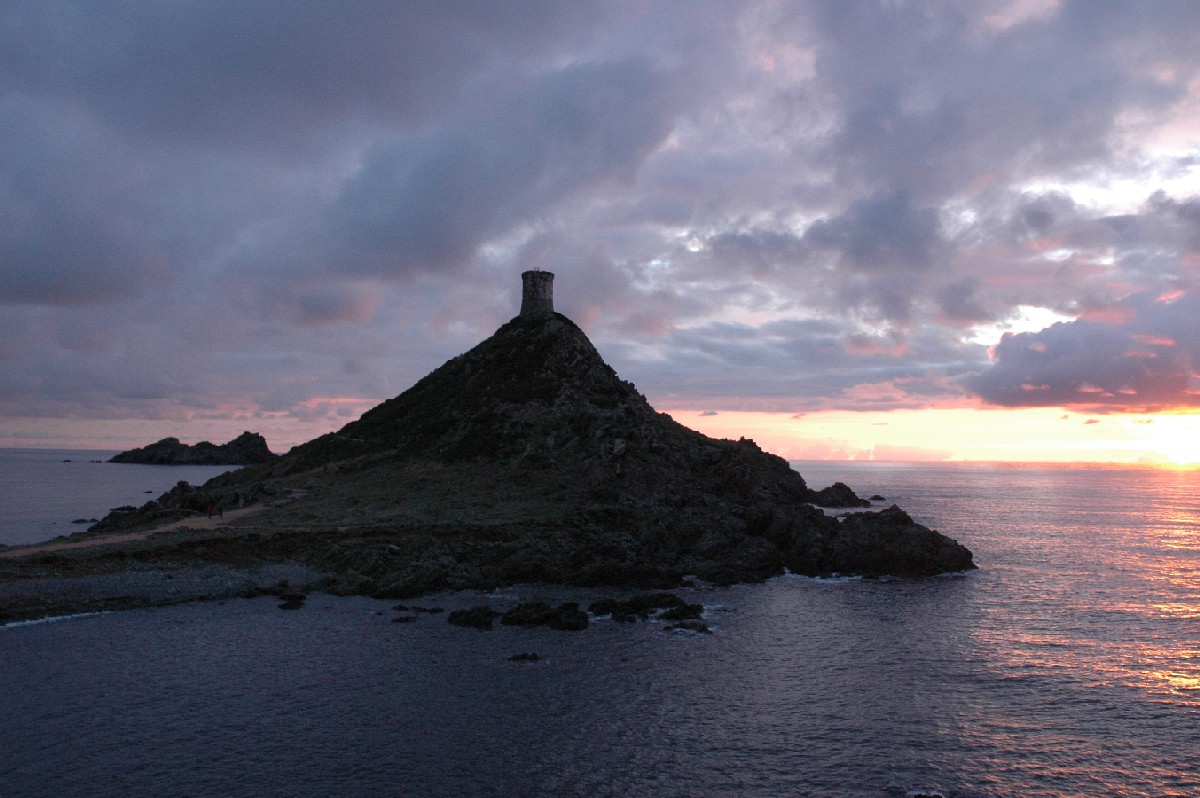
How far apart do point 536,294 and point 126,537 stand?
222 feet

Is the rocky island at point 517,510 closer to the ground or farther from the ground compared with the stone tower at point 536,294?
closer to the ground

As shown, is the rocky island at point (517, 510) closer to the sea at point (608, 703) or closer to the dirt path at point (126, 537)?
the dirt path at point (126, 537)

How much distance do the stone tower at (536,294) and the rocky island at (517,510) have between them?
347 inches

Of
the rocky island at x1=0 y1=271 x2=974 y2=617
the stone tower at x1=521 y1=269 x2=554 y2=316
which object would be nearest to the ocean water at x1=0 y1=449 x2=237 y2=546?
the rocky island at x1=0 y1=271 x2=974 y2=617

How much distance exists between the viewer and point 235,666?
31.4m

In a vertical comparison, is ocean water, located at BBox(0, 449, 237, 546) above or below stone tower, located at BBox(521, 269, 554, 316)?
below

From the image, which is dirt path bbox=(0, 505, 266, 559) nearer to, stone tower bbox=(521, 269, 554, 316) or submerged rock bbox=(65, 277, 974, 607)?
submerged rock bbox=(65, 277, 974, 607)

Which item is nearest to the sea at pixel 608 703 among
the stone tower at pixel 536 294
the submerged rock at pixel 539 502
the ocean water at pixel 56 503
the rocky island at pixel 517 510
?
the submerged rock at pixel 539 502

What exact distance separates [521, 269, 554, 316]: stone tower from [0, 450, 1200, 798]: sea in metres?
69.5

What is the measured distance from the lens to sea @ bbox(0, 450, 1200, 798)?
2220cm

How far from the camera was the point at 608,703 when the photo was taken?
28109mm

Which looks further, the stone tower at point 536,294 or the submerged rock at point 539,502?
the stone tower at point 536,294

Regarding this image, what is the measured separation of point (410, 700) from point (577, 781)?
8.80 m

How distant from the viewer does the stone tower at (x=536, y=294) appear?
367ft
